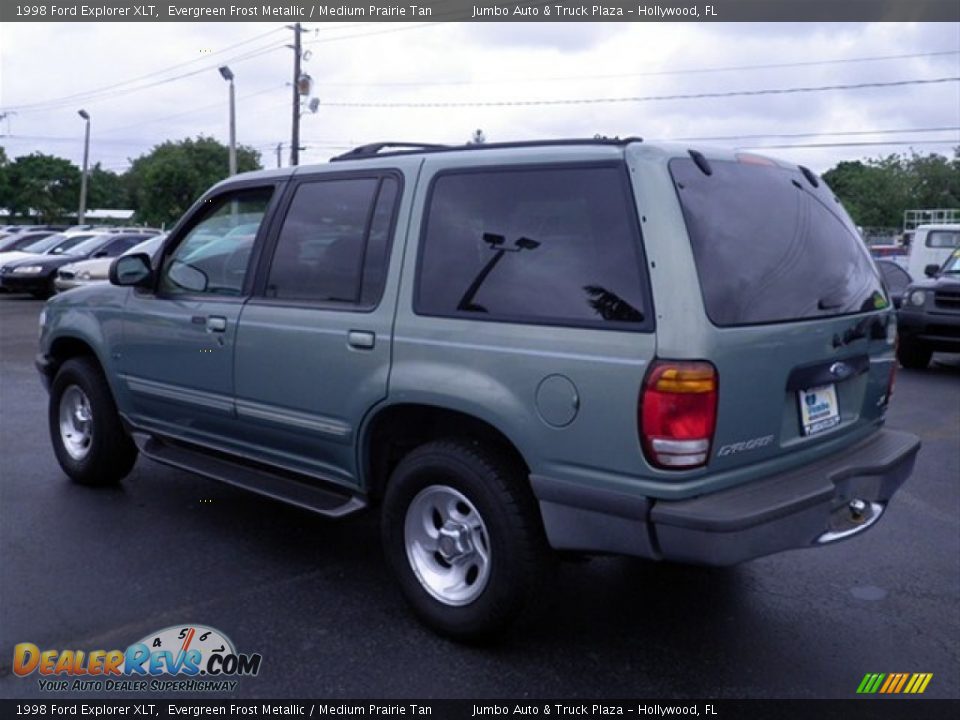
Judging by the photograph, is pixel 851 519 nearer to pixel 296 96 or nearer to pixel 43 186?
pixel 296 96

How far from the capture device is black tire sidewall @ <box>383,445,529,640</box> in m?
3.49

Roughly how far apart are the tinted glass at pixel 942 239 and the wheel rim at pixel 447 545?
55.1ft

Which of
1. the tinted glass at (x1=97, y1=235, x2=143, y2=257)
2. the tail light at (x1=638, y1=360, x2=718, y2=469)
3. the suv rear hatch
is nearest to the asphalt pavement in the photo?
the suv rear hatch

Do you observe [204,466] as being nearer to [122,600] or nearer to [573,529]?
[122,600]

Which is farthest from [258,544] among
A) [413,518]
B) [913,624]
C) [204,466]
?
[913,624]

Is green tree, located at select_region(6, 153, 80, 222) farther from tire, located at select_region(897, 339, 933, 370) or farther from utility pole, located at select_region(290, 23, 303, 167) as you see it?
tire, located at select_region(897, 339, 933, 370)

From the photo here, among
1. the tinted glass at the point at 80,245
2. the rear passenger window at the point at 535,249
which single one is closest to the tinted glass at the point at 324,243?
the rear passenger window at the point at 535,249

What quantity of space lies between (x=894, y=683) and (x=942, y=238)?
54.5ft

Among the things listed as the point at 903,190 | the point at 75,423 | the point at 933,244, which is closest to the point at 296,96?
the point at 933,244

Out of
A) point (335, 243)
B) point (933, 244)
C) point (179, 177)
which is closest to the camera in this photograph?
point (335, 243)

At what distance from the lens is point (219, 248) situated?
4953 mm

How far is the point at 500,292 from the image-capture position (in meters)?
3.60

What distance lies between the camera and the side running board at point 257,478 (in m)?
4.19

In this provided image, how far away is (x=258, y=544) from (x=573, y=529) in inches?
85.1
